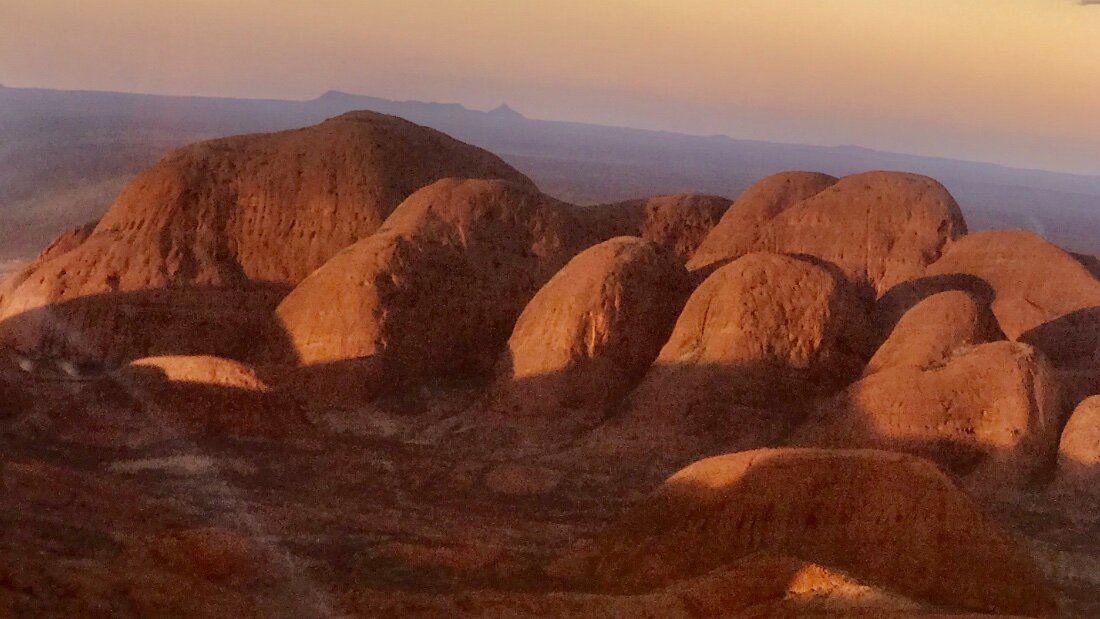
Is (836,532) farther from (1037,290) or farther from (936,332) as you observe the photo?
(1037,290)

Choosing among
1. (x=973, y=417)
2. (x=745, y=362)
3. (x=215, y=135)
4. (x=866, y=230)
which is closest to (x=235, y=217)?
(x=745, y=362)

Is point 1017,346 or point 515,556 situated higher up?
point 1017,346

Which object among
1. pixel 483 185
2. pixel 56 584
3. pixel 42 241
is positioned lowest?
pixel 42 241

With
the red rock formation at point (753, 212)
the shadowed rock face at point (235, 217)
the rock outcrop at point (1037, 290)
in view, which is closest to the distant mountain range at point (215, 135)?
the shadowed rock face at point (235, 217)

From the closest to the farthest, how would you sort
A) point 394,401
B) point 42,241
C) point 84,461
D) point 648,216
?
1. point 84,461
2. point 394,401
3. point 648,216
4. point 42,241

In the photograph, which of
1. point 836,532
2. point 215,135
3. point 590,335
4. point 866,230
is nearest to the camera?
point 836,532

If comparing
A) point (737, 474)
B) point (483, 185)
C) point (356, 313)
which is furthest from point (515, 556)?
point (483, 185)

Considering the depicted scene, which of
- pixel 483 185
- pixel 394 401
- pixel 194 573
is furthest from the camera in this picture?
pixel 483 185

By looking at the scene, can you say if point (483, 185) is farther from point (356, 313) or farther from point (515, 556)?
point (515, 556)

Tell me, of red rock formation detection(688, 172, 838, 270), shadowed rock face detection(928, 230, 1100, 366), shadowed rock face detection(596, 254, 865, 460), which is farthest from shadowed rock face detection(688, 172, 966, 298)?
shadowed rock face detection(596, 254, 865, 460)
